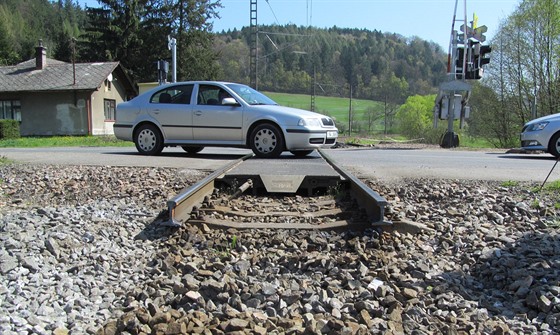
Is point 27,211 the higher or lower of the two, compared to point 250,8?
lower

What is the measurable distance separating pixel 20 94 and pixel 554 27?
3870 centimetres

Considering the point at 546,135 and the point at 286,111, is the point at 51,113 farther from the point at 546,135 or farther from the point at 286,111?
the point at 546,135

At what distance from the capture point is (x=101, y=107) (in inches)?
1451

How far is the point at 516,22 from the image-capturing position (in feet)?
108

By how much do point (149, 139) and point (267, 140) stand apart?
109 inches

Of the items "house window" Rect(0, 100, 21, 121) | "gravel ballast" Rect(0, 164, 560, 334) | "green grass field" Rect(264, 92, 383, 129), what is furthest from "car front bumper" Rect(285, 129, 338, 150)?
"green grass field" Rect(264, 92, 383, 129)

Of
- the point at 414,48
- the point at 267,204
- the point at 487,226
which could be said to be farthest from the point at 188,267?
the point at 414,48

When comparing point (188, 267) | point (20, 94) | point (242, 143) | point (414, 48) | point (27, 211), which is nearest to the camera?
point (188, 267)

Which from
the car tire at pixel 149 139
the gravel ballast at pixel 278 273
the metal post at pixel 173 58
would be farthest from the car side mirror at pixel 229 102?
the metal post at pixel 173 58

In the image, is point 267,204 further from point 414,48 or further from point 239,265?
point 414,48

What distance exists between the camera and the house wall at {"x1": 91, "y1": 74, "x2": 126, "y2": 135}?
35531 millimetres

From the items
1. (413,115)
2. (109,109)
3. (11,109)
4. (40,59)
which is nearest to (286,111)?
(109,109)

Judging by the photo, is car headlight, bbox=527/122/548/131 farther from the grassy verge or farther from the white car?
the grassy verge

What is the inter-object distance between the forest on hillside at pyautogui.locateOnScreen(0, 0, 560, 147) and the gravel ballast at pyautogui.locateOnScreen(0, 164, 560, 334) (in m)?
20.3
